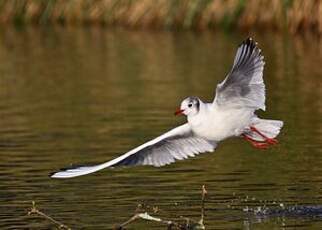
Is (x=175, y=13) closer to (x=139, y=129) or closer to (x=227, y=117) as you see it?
(x=139, y=129)

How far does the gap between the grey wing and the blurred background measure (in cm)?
91

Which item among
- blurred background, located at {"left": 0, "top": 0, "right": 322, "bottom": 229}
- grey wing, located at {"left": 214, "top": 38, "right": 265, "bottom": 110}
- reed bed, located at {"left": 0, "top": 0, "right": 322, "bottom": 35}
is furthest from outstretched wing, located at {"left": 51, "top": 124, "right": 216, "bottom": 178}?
reed bed, located at {"left": 0, "top": 0, "right": 322, "bottom": 35}

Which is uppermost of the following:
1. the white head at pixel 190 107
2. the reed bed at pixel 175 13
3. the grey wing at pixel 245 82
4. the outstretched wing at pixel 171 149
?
the reed bed at pixel 175 13

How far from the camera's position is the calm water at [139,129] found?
11.0 metres

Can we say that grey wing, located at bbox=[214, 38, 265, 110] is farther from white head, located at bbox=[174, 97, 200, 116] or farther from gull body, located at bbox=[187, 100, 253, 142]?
white head, located at bbox=[174, 97, 200, 116]

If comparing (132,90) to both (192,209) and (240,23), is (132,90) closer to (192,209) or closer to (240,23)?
(240,23)

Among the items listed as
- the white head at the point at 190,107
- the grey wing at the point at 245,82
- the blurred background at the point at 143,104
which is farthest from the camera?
the blurred background at the point at 143,104

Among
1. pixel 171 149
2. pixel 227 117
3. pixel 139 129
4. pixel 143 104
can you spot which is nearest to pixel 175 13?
pixel 143 104

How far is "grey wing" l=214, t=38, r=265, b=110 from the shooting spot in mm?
10492

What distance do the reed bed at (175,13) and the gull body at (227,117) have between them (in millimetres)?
13187

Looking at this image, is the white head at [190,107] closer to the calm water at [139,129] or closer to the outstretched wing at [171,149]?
the outstretched wing at [171,149]

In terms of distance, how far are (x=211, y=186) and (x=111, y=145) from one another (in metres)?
2.82

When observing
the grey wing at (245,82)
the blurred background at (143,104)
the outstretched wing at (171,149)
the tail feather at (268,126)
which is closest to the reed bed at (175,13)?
the blurred background at (143,104)

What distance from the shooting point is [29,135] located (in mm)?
15414
